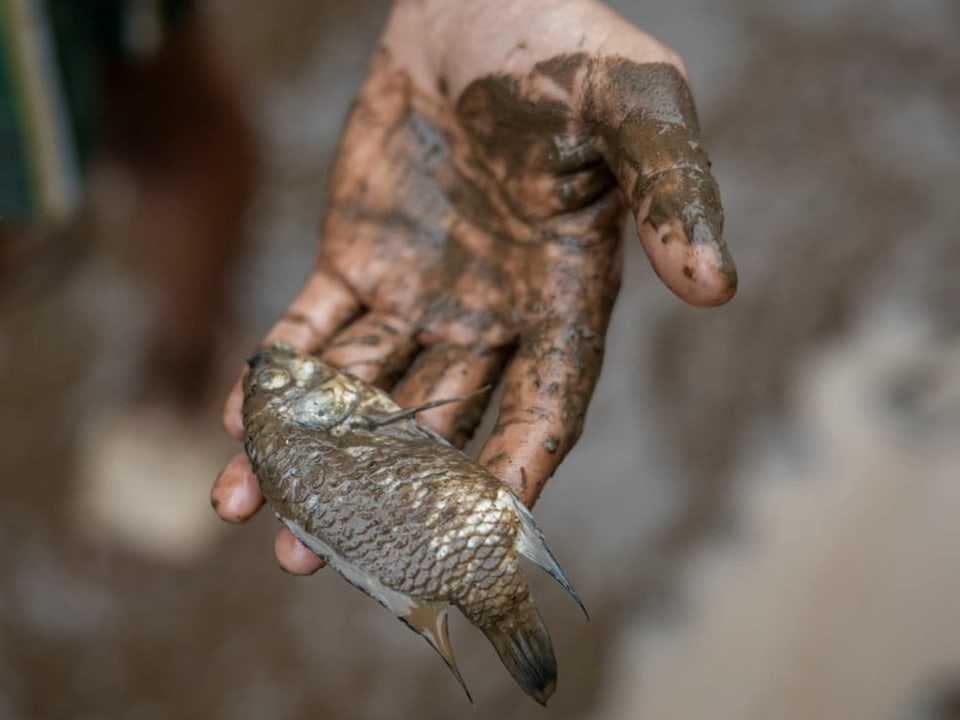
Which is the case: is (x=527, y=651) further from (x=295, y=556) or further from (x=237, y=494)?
(x=237, y=494)

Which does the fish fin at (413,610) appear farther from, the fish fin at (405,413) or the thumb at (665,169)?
the thumb at (665,169)

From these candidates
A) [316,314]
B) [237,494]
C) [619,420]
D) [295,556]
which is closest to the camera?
[295,556]

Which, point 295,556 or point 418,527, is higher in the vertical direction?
point 418,527

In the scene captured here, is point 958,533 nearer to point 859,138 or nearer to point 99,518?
point 859,138

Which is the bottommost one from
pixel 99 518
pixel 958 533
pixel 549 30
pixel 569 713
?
pixel 99 518

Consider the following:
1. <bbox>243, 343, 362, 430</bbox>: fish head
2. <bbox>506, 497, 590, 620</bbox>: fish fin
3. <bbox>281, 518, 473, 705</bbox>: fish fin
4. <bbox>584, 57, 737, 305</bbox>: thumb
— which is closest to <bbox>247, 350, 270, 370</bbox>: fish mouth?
<bbox>243, 343, 362, 430</bbox>: fish head

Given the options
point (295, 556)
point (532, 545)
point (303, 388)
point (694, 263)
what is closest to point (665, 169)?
point (694, 263)

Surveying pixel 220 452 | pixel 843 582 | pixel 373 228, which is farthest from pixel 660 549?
pixel 373 228
